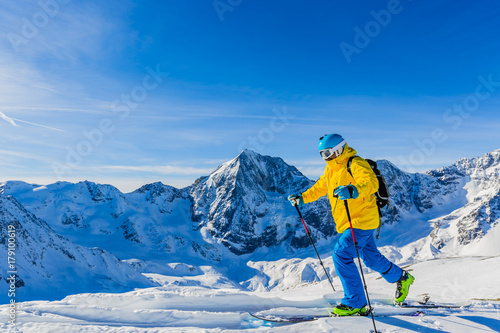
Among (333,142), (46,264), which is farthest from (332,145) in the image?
(46,264)

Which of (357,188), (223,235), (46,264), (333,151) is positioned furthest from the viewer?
(223,235)

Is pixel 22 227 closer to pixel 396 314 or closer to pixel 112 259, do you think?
pixel 112 259

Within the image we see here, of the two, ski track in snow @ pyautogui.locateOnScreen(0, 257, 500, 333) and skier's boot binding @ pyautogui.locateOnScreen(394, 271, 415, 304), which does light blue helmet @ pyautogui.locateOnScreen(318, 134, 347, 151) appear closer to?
ski track in snow @ pyautogui.locateOnScreen(0, 257, 500, 333)

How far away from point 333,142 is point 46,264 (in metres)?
71.9

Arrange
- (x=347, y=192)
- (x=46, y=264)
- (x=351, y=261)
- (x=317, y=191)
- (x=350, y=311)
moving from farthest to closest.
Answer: (x=46, y=264)
(x=317, y=191)
(x=351, y=261)
(x=350, y=311)
(x=347, y=192)

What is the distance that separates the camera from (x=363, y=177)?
4902 millimetres

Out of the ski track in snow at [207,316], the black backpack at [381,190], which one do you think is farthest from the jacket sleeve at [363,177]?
the ski track in snow at [207,316]

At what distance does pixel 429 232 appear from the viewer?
196 m

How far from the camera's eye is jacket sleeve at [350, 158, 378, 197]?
4785mm

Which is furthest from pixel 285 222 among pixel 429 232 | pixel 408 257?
pixel 429 232

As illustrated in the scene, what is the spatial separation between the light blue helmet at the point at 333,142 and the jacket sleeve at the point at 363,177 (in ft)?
1.22

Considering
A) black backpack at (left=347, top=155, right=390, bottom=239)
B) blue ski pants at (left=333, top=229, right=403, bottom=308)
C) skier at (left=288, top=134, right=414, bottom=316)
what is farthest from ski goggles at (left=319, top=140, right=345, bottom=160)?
blue ski pants at (left=333, top=229, right=403, bottom=308)

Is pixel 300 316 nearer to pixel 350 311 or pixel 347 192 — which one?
pixel 350 311

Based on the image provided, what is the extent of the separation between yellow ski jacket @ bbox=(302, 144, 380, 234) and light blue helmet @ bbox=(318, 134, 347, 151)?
149mm
